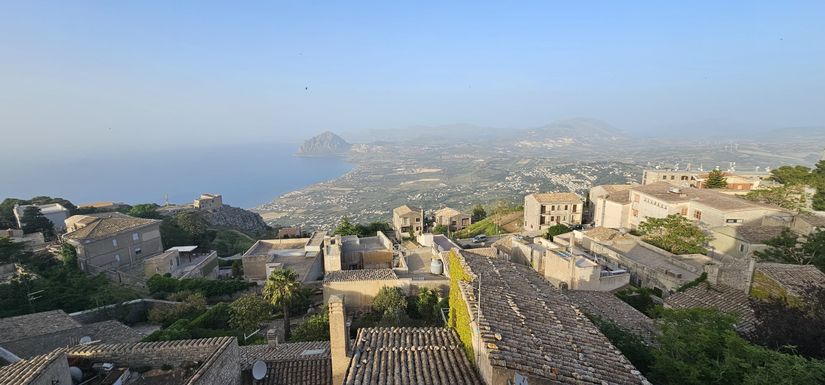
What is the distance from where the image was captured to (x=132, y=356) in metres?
8.81

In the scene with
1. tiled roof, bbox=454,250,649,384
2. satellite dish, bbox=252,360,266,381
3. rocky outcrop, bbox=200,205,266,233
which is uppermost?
tiled roof, bbox=454,250,649,384

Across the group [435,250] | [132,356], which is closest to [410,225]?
[435,250]

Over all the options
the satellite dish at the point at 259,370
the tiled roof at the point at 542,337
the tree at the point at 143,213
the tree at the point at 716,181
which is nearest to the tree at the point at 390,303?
the satellite dish at the point at 259,370

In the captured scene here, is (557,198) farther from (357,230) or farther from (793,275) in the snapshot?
(793,275)

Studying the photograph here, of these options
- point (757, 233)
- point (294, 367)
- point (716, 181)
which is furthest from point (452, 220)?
point (294, 367)

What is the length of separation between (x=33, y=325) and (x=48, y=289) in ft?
20.1

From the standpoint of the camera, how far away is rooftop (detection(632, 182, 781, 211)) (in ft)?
84.2

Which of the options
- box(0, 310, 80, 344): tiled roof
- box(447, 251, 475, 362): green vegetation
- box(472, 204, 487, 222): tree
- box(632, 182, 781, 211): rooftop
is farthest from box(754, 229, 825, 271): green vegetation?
box(472, 204, 487, 222): tree

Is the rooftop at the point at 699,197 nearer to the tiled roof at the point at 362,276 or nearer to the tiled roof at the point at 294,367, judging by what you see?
the tiled roof at the point at 362,276

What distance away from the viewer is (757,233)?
2125 centimetres

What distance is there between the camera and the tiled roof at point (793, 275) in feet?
39.0

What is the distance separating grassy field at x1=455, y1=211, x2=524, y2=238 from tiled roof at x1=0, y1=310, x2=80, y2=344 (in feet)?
115

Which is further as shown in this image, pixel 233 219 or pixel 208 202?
pixel 233 219

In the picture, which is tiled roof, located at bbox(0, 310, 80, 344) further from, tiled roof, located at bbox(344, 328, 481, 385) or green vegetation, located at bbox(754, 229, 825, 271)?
green vegetation, located at bbox(754, 229, 825, 271)
